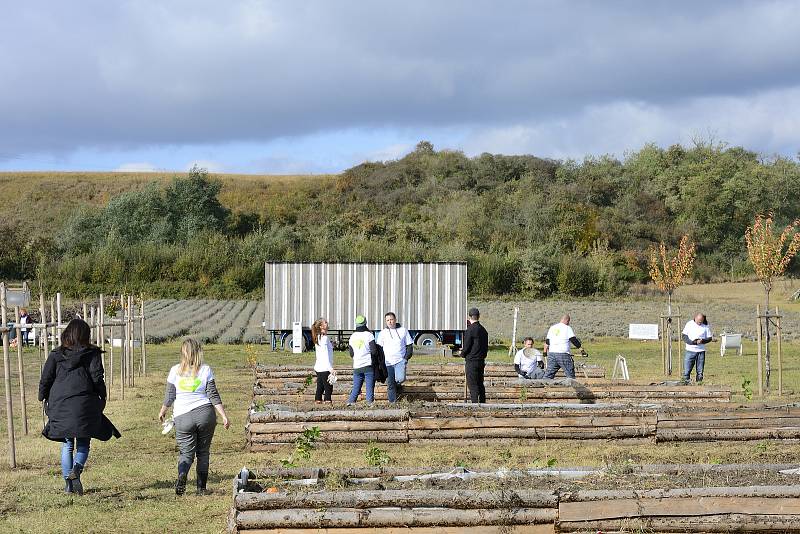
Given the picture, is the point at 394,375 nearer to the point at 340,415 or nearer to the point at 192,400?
the point at 340,415

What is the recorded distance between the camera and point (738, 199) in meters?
85.6

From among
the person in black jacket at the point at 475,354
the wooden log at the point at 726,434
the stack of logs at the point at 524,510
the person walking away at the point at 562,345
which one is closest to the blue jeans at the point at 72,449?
the stack of logs at the point at 524,510

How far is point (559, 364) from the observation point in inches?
757

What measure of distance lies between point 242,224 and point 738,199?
3902 cm

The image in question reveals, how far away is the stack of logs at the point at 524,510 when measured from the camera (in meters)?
8.09

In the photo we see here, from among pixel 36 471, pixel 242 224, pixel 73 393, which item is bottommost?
pixel 36 471

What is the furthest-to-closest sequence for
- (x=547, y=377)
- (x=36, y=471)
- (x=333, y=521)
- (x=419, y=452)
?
(x=547, y=377) < (x=419, y=452) < (x=36, y=471) < (x=333, y=521)

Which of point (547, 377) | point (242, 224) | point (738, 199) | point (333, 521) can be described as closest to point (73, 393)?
point (333, 521)

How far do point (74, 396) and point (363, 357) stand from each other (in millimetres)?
6039

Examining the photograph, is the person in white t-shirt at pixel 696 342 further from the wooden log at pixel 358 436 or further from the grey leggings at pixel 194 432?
the grey leggings at pixel 194 432

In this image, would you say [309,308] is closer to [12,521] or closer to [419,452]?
[419,452]

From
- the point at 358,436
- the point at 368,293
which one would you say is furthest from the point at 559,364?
the point at 368,293

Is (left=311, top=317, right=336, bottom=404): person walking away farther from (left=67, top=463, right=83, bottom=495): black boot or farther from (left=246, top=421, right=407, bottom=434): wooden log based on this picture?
(left=67, top=463, right=83, bottom=495): black boot

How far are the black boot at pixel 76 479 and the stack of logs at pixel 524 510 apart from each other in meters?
2.58
